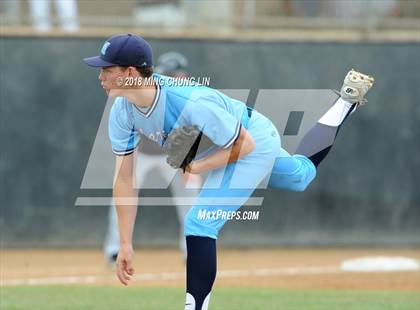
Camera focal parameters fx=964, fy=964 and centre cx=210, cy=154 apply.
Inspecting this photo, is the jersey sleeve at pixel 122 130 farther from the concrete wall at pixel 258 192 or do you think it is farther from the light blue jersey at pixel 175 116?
the concrete wall at pixel 258 192

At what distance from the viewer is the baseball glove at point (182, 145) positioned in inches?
235

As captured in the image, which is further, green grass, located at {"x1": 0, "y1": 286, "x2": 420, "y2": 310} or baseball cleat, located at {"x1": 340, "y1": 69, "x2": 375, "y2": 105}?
green grass, located at {"x1": 0, "y1": 286, "x2": 420, "y2": 310}

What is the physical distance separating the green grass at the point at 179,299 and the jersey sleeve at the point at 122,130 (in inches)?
80.3

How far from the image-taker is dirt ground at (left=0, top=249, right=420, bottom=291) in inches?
417

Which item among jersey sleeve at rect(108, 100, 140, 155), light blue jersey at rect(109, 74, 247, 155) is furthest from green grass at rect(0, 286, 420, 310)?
light blue jersey at rect(109, 74, 247, 155)

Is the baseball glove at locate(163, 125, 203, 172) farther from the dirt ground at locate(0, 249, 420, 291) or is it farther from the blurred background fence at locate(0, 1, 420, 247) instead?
the blurred background fence at locate(0, 1, 420, 247)

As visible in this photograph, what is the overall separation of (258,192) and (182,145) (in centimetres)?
683

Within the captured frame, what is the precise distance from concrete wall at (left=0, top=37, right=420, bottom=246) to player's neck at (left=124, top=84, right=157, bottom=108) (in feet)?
22.3

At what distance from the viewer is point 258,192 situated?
1277 centimetres
